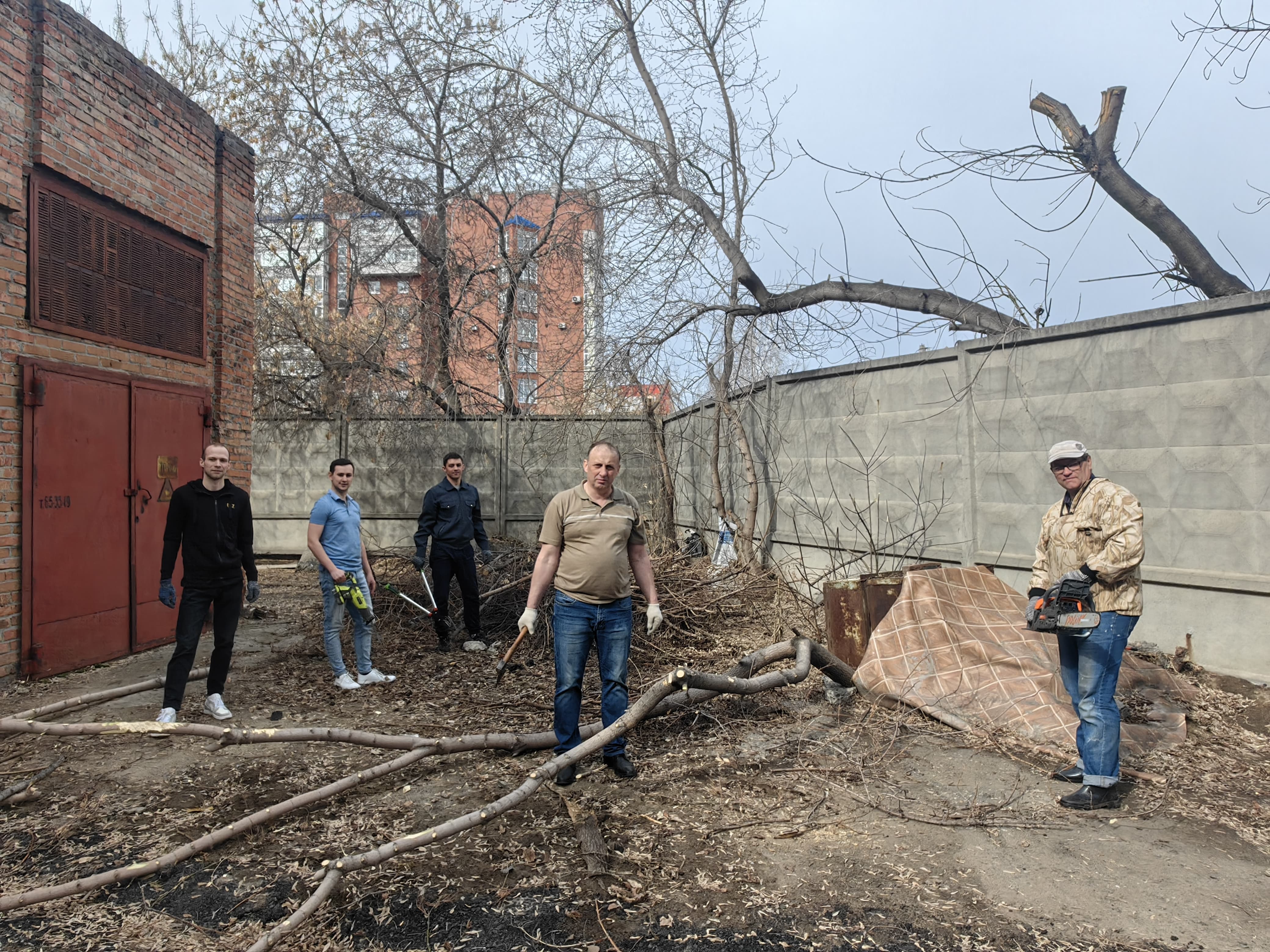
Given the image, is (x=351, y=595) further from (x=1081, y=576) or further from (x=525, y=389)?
(x=525, y=389)

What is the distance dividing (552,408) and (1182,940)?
11355mm

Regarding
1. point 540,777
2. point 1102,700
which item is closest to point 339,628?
point 540,777

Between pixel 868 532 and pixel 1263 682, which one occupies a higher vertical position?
pixel 868 532

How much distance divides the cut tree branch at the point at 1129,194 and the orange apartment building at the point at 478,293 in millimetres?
7777

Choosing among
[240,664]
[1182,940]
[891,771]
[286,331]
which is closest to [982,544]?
[891,771]

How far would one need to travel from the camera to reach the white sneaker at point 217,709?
5.30 meters

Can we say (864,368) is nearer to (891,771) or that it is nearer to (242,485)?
(891,771)

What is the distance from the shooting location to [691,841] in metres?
3.52

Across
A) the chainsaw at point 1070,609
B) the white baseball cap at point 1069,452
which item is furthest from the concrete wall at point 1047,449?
the chainsaw at point 1070,609

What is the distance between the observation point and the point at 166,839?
357cm

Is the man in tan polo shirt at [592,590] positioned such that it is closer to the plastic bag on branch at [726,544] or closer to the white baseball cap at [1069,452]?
the white baseball cap at [1069,452]

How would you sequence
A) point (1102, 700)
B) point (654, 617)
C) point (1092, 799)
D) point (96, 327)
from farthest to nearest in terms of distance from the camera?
point (96, 327), point (654, 617), point (1102, 700), point (1092, 799)

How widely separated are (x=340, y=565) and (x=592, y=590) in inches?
112

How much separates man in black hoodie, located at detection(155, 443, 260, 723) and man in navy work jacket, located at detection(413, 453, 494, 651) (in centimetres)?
200
